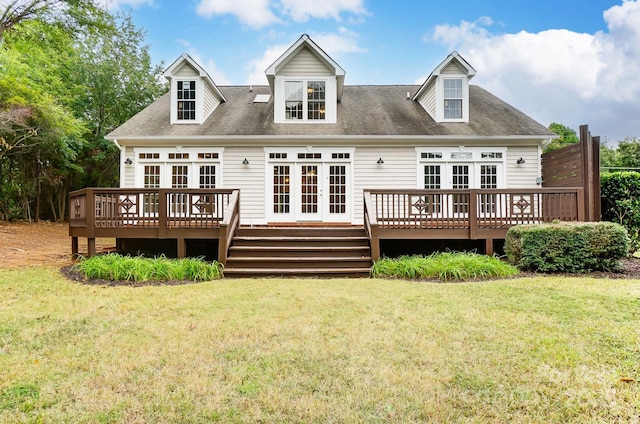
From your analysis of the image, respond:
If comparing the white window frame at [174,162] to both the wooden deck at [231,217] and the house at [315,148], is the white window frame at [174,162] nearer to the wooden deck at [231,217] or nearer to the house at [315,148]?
the house at [315,148]

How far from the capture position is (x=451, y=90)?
11.5 m

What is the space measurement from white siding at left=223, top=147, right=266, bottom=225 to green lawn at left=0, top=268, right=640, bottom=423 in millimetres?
5850

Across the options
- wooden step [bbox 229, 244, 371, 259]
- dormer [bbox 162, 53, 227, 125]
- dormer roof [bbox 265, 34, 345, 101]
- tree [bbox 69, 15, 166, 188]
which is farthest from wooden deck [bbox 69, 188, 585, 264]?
tree [bbox 69, 15, 166, 188]

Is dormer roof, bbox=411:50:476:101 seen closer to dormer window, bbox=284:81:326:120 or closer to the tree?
dormer window, bbox=284:81:326:120

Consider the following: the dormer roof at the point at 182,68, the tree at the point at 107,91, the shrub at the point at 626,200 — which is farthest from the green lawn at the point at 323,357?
the tree at the point at 107,91

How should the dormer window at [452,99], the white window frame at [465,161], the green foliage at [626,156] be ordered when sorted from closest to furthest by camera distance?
the white window frame at [465,161] < the dormer window at [452,99] < the green foliage at [626,156]

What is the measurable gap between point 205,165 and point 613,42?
2371cm

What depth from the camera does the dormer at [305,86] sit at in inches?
440

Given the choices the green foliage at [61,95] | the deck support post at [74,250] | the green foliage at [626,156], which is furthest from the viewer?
the green foliage at [626,156]

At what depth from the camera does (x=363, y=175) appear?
1091 cm

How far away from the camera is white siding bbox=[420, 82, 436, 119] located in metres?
11.7

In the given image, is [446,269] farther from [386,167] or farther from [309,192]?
[309,192]

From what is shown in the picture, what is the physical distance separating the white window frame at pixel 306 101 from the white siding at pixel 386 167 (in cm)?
164

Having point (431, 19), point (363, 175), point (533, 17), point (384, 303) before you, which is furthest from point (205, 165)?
point (533, 17)
